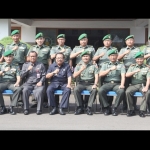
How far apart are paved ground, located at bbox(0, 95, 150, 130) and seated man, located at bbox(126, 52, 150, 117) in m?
0.25

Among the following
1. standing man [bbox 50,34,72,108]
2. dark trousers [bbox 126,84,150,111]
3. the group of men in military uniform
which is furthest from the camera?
standing man [bbox 50,34,72,108]

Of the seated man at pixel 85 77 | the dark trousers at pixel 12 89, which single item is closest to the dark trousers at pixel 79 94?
the seated man at pixel 85 77

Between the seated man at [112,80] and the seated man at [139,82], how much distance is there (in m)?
0.18

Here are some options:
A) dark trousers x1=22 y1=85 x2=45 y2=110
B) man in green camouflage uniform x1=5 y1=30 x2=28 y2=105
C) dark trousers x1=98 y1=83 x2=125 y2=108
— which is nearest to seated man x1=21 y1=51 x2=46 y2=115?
dark trousers x1=22 y1=85 x2=45 y2=110

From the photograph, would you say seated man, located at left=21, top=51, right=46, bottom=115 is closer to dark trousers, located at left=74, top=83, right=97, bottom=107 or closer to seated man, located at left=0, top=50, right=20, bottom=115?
seated man, located at left=0, top=50, right=20, bottom=115

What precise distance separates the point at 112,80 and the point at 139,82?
63 centimetres

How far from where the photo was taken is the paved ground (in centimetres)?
665

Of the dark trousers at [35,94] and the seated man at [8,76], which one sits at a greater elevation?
the seated man at [8,76]

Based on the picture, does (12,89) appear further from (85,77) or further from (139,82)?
(139,82)

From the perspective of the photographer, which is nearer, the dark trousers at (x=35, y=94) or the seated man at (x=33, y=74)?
the dark trousers at (x=35, y=94)

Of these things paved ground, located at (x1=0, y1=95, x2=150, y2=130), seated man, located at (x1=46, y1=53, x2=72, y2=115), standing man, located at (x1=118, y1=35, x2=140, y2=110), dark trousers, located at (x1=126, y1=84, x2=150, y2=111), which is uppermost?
standing man, located at (x1=118, y1=35, x2=140, y2=110)

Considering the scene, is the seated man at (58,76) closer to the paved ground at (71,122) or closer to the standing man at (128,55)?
the paved ground at (71,122)

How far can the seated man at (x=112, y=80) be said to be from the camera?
7812 millimetres
